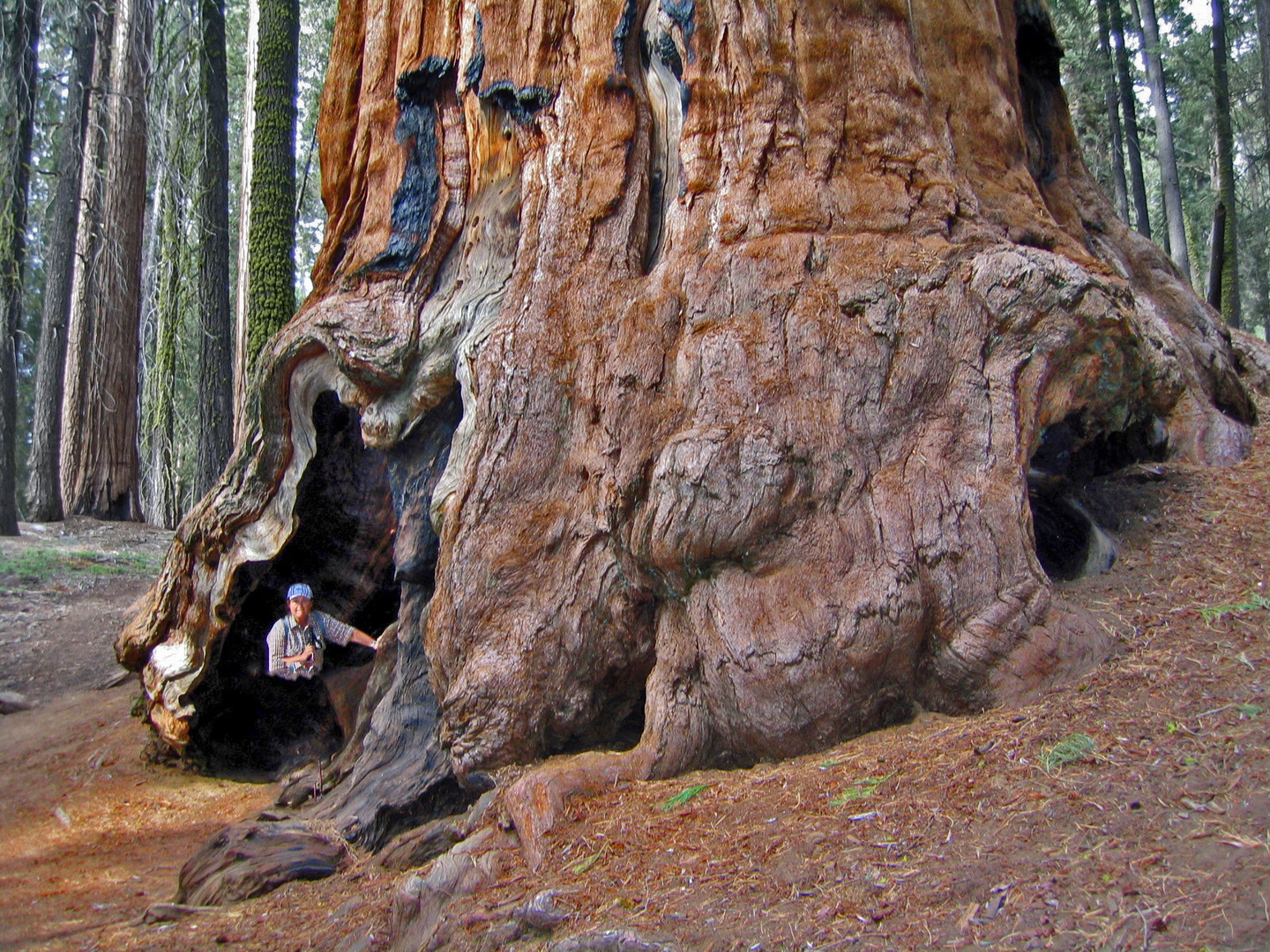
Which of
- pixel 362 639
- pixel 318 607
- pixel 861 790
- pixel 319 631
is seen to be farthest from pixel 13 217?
pixel 861 790

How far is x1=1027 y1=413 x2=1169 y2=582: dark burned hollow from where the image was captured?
506 centimetres

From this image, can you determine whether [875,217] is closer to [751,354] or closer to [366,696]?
[751,354]

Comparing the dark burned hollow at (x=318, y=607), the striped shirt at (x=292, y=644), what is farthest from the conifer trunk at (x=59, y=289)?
the striped shirt at (x=292, y=644)

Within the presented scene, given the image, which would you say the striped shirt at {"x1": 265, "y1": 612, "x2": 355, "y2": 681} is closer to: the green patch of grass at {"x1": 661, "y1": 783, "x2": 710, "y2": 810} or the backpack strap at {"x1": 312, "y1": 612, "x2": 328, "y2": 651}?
the backpack strap at {"x1": 312, "y1": 612, "x2": 328, "y2": 651}

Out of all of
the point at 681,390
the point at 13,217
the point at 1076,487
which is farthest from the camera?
the point at 13,217

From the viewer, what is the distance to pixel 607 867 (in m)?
3.34

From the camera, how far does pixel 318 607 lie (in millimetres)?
7051

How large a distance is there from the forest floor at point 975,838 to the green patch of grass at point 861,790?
0.01 meters

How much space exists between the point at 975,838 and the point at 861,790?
0.57m

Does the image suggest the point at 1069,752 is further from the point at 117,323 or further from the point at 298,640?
the point at 117,323

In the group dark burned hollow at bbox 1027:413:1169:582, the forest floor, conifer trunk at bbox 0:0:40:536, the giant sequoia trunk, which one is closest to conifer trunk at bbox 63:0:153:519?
conifer trunk at bbox 0:0:40:536

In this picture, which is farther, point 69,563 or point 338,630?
point 69,563

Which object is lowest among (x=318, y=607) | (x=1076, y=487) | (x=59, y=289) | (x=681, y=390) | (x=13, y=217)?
(x=318, y=607)

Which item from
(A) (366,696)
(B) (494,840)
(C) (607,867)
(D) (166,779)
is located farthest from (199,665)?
(C) (607,867)
